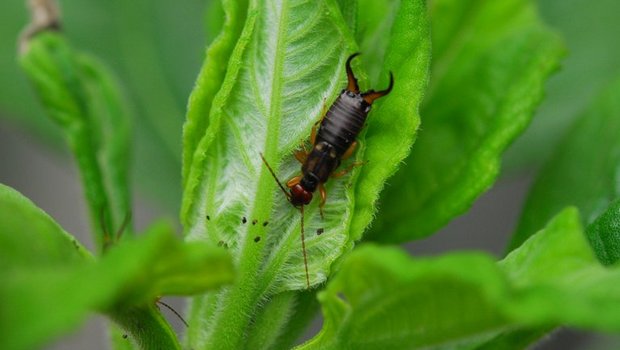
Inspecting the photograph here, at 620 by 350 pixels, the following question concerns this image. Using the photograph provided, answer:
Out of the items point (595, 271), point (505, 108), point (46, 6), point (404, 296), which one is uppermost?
point (595, 271)

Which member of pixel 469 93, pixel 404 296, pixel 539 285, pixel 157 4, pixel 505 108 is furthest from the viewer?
pixel 157 4

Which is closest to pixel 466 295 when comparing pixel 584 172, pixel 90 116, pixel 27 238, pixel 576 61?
pixel 27 238

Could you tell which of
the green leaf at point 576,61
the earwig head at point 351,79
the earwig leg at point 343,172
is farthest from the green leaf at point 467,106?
the green leaf at point 576,61

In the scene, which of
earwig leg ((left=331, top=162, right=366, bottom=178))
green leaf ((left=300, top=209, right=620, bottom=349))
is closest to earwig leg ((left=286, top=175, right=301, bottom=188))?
earwig leg ((left=331, top=162, right=366, bottom=178))

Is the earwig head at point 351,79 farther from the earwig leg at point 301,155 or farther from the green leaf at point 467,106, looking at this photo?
the green leaf at point 467,106

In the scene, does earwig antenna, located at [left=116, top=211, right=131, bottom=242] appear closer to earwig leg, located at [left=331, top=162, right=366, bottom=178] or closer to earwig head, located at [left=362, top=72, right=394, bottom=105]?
earwig leg, located at [left=331, top=162, right=366, bottom=178]

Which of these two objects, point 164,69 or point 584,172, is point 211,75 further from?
point 164,69

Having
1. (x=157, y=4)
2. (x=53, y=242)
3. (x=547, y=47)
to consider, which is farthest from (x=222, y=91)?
(x=157, y=4)

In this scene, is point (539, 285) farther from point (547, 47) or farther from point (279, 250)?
point (547, 47)
